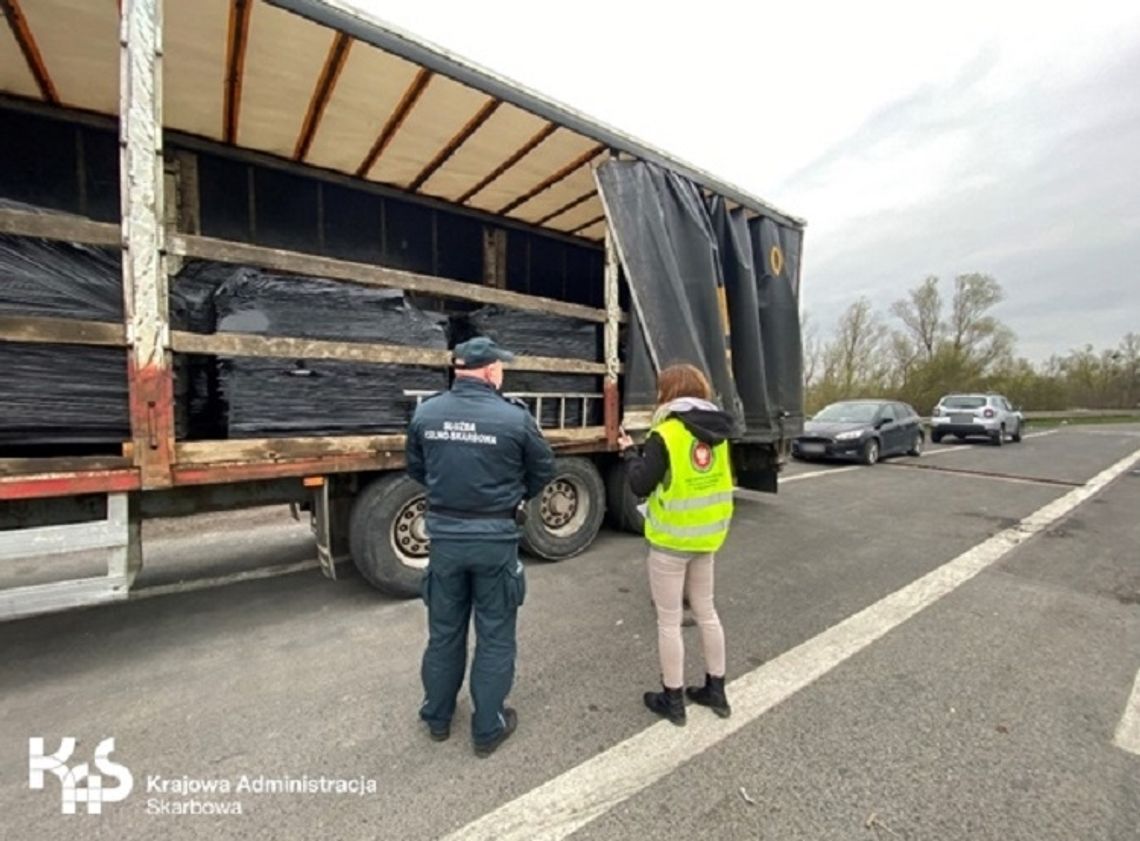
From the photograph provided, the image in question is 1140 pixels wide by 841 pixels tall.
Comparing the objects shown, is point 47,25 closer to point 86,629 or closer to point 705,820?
point 86,629

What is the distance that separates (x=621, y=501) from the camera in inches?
206

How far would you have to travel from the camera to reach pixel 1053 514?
6.67 m

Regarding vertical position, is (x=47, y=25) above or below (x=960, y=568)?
above

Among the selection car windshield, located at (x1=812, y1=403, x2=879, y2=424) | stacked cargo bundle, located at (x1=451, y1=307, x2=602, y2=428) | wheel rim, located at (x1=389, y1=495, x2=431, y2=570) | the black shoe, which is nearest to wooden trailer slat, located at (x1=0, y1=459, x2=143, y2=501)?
wheel rim, located at (x1=389, y1=495, x2=431, y2=570)

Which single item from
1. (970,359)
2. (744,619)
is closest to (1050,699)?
(744,619)

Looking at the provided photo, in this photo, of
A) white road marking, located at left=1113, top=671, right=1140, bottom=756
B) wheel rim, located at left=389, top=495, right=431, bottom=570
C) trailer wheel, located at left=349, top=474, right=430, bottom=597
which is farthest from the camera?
wheel rim, located at left=389, top=495, right=431, bottom=570

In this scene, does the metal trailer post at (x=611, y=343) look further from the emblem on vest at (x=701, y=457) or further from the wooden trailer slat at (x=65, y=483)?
the wooden trailer slat at (x=65, y=483)

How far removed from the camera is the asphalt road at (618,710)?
1896mm

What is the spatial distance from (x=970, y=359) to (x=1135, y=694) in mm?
35432

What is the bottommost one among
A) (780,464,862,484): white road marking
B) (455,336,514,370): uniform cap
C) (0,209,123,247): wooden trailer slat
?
(780,464,862,484): white road marking

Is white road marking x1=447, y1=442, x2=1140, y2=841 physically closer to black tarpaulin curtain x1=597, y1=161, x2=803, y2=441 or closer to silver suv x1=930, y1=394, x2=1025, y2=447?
black tarpaulin curtain x1=597, y1=161, x2=803, y2=441

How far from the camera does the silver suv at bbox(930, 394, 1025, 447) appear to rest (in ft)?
52.5

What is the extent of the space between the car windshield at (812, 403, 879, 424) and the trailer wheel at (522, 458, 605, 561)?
930 centimetres

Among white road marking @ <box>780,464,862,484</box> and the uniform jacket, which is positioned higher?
the uniform jacket
